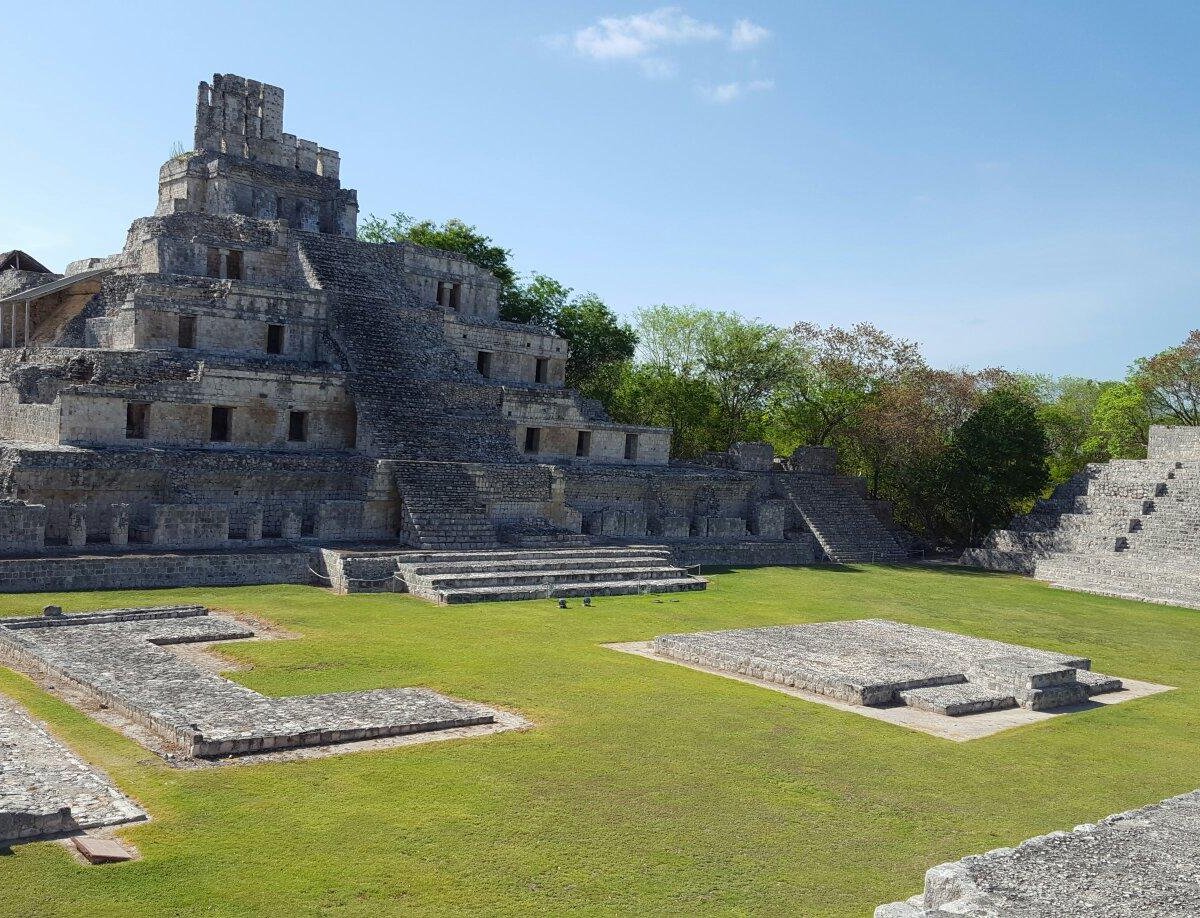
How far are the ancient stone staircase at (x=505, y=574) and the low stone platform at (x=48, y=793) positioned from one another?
359 inches

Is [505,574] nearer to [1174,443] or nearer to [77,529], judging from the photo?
[77,529]

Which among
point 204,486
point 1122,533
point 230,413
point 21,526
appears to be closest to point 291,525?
point 204,486

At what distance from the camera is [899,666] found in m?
13.8

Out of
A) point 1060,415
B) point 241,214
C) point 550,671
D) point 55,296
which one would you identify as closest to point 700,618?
point 550,671

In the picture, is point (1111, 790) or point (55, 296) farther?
point (55, 296)

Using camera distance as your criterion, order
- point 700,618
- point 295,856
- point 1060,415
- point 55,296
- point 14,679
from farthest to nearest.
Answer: point 1060,415
point 55,296
point 700,618
point 14,679
point 295,856

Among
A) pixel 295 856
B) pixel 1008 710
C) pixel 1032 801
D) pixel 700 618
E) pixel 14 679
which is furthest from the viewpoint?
pixel 700 618

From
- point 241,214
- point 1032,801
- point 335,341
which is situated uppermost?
point 241,214

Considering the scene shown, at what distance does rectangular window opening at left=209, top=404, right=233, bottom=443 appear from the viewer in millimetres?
22078

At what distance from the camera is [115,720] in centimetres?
1025

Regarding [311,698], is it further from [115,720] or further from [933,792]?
[933,792]

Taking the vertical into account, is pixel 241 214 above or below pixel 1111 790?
above

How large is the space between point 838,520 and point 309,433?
14.7m

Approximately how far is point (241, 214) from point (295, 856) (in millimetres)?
23266
